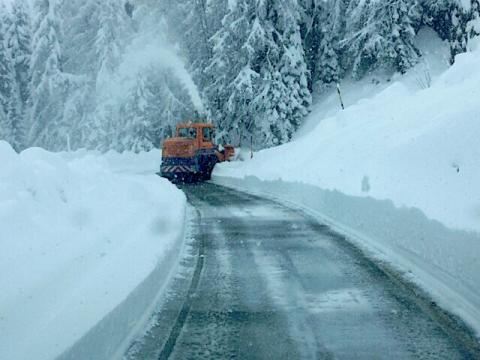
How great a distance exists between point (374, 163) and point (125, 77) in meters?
29.4

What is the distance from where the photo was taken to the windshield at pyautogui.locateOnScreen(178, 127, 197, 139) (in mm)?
28062

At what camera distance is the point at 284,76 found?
1257 inches

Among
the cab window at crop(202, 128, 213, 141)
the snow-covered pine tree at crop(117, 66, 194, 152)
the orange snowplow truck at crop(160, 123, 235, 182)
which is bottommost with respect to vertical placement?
the orange snowplow truck at crop(160, 123, 235, 182)

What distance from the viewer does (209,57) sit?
37.3 meters

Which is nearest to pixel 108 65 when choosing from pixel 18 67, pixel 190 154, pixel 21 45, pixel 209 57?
pixel 209 57

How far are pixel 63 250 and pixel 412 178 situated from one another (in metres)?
6.12

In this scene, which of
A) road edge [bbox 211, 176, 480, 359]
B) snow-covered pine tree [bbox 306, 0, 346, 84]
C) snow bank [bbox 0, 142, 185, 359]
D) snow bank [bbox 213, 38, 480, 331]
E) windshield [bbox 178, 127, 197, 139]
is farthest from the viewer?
snow-covered pine tree [bbox 306, 0, 346, 84]

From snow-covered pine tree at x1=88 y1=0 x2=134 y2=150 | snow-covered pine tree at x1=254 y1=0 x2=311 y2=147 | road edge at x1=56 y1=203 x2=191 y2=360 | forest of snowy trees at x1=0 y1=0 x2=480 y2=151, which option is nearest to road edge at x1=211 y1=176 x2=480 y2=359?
road edge at x1=56 y1=203 x2=191 y2=360

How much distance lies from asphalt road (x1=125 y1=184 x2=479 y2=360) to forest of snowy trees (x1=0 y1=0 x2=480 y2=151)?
21154 mm

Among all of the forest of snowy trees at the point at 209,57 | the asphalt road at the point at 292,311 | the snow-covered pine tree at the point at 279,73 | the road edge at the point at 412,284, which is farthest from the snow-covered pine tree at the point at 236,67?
the asphalt road at the point at 292,311

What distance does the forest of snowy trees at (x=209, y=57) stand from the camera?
30.5 metres

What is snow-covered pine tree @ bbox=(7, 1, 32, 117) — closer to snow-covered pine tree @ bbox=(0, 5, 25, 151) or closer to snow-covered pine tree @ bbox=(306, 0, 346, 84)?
snow-covered pine tree @ bbox=(0, 5, 25, 151)

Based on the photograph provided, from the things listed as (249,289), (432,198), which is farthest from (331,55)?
(249,289)

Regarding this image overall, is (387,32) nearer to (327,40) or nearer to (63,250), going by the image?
(327,40)
